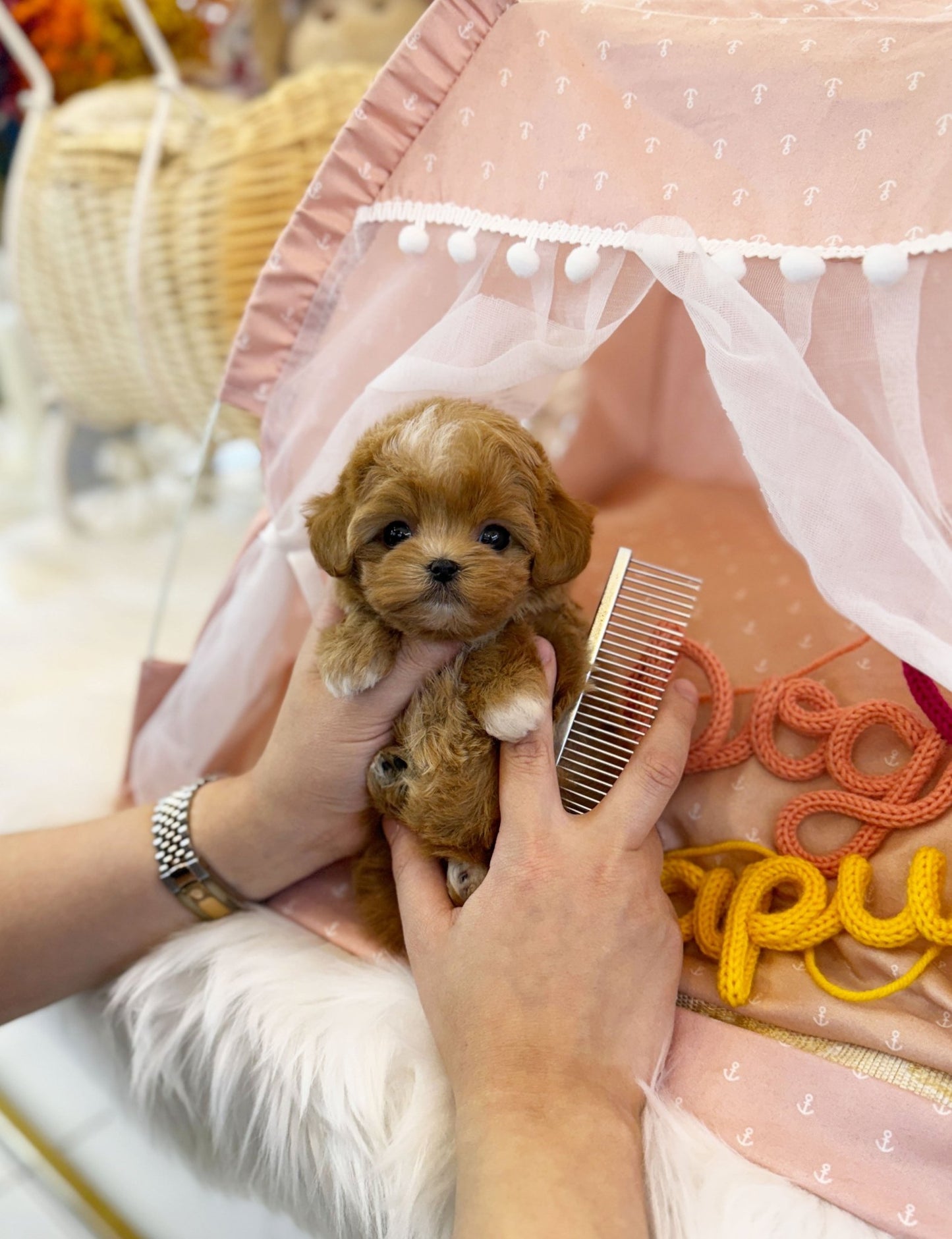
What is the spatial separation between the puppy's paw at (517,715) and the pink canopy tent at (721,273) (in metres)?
0.26

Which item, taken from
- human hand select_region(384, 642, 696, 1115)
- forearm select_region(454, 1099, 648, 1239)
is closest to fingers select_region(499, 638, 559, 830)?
human hand select_region(384, 642, 696, 1115)

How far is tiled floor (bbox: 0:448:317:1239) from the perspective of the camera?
43.0 inches

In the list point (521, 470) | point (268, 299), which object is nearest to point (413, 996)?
point (521, 470)

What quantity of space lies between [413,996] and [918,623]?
532 mm

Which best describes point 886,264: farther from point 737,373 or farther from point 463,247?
point 463,247

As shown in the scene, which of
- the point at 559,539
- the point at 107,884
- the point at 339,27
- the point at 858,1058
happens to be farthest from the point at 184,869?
the point at 339,27

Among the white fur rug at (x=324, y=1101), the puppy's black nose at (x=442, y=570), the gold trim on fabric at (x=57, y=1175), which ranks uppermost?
the puppy's black nose at (x=442, y=570)

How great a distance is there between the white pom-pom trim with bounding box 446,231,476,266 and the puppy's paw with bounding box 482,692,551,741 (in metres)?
0.41

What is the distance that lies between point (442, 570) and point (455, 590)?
0.06ft

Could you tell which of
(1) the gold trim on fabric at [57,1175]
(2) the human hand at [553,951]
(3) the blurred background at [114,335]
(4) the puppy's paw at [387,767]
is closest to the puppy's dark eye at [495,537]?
(2) the human hand at [553,951]

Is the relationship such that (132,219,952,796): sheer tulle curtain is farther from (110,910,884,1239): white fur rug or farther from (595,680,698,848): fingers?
(110,910,884,1239): white fur rug

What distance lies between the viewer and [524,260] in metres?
0.83

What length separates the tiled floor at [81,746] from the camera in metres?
1.09

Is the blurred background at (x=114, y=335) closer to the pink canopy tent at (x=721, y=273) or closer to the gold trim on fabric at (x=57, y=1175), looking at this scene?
the gold trim on fabric at (x=57, y=1175)
